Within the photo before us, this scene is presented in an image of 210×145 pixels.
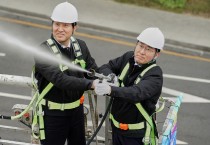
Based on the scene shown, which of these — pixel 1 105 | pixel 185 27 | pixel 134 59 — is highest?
pixel 134 59

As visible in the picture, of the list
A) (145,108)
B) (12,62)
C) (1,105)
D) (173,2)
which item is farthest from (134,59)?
(173,2)

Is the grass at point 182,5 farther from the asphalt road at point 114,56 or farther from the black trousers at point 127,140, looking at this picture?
the black trousers at point 127,140

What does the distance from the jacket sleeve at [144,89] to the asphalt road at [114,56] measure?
3229 mm

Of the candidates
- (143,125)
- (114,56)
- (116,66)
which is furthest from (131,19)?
(143,125)

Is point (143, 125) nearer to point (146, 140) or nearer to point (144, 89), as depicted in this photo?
point (146, 140)

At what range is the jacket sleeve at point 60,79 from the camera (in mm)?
5027

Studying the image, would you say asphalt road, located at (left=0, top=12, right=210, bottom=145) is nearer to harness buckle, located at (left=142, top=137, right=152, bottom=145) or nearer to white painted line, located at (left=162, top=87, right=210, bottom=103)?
white painted line, located at (left=162, top=87, right=210, bottom=103)

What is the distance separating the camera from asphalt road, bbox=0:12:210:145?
905cm

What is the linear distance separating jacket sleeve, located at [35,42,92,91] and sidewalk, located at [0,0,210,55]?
25.9 ft

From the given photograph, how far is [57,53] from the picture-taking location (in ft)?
17.0

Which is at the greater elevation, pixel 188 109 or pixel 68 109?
pixel 68 109

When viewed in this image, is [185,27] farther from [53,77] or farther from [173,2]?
[53,77]

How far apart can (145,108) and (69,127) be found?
3.14 feet

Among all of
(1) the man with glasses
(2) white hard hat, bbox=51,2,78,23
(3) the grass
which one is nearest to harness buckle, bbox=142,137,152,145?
(1) the man with glasses
